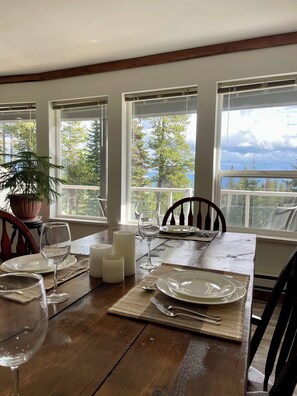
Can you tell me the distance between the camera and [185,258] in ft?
4.16

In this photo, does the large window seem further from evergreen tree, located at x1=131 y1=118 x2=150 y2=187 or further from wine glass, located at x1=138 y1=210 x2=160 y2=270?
wine glass, located at x1=138 y1=210 x2=160 y2=270

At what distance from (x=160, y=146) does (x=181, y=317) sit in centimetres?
255

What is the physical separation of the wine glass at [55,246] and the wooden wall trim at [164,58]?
2.44 meters

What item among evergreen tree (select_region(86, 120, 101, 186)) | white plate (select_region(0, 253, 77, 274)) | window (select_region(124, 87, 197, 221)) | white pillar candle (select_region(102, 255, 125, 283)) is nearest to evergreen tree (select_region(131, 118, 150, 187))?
window (select_region(124, 87, 197, 221))

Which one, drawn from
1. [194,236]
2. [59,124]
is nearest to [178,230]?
[194,236]

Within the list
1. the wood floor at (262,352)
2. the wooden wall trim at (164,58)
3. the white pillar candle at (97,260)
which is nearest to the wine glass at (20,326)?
the white pillar candle at (97,260)

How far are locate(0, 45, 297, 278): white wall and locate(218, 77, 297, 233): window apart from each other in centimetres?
14

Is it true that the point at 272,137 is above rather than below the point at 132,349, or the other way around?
above

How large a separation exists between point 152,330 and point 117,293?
23 centimetres

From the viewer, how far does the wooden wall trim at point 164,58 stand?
8.04 feet

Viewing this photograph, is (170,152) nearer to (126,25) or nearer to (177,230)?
(126,25)

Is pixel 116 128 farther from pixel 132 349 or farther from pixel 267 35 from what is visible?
pixel 132 349

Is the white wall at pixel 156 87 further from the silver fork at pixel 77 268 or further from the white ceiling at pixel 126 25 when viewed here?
the silver fork at pixel 77 268

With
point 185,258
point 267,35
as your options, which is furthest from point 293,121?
point 185,258
